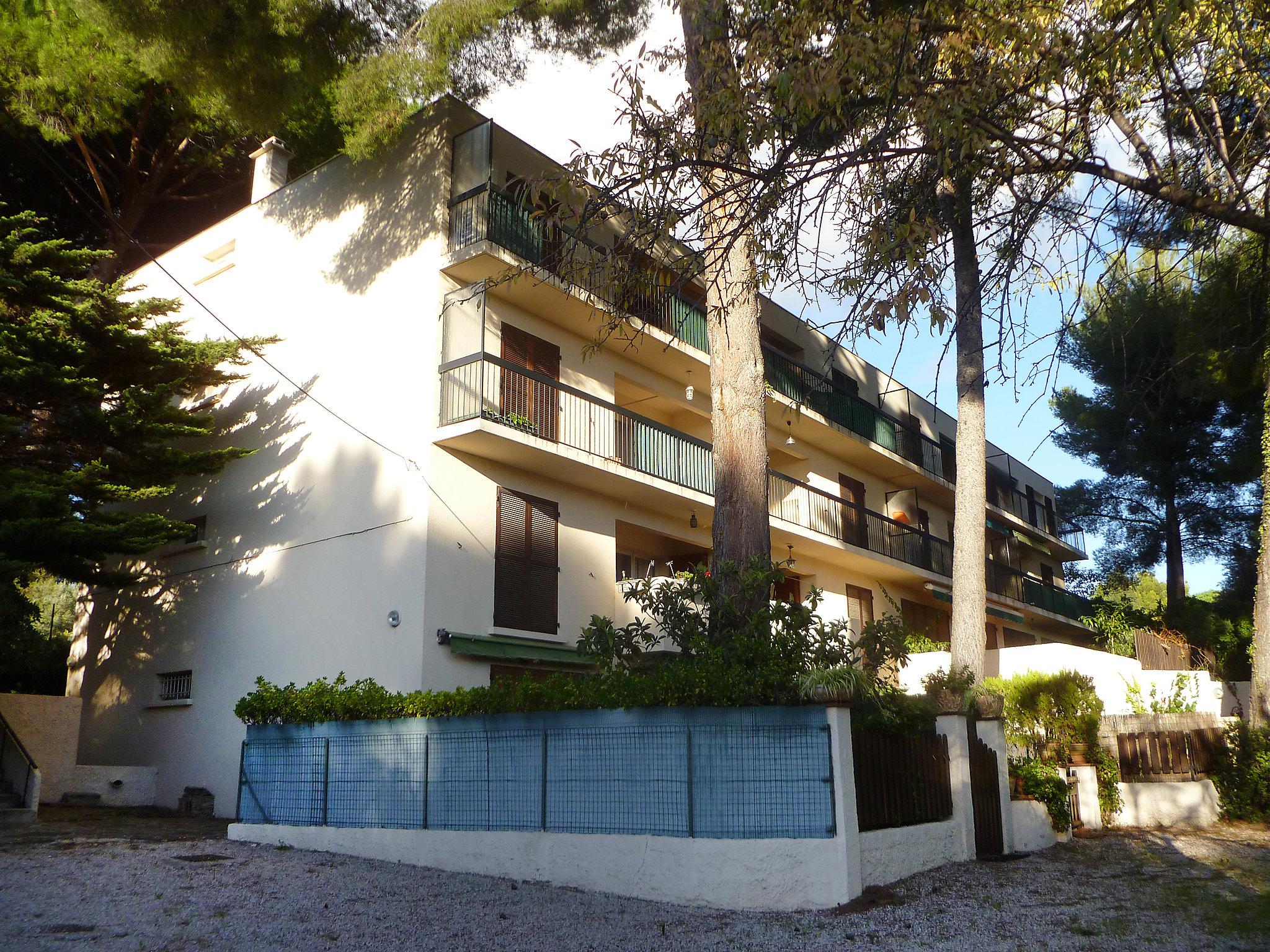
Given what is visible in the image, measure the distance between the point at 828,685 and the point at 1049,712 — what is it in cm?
819

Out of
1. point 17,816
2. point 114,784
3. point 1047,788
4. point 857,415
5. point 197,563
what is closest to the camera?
point 1047,788

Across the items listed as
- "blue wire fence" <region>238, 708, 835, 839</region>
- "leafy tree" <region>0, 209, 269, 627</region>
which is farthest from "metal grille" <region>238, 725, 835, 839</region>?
"leafy tree" <region>0, 209, 269, 627</region>

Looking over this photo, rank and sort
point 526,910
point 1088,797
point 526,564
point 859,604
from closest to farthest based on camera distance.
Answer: point 526,910, point 1088,797, point 526,564, point 859,604

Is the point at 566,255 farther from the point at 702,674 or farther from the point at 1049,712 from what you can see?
the point at 1049,712

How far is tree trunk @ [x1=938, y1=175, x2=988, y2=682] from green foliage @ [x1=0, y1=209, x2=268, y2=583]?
11.0 m

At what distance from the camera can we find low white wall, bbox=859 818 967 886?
29.3 feet

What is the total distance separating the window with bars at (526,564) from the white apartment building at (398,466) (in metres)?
0.04

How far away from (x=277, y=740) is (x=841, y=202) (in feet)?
29.8

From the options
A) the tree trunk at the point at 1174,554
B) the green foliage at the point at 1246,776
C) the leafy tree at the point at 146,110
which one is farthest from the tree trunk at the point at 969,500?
the tree trunk at the point at 1174,554

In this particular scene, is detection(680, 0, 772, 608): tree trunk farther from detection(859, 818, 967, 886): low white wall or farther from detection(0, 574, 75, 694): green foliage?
detection(0, 574, 75, 694): green foliage

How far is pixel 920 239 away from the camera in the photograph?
670 centimetres

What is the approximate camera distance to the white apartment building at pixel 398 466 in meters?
14.9

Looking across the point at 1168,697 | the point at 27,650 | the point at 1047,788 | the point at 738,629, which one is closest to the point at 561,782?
the point at 738,629

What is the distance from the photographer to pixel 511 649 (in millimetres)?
14914
